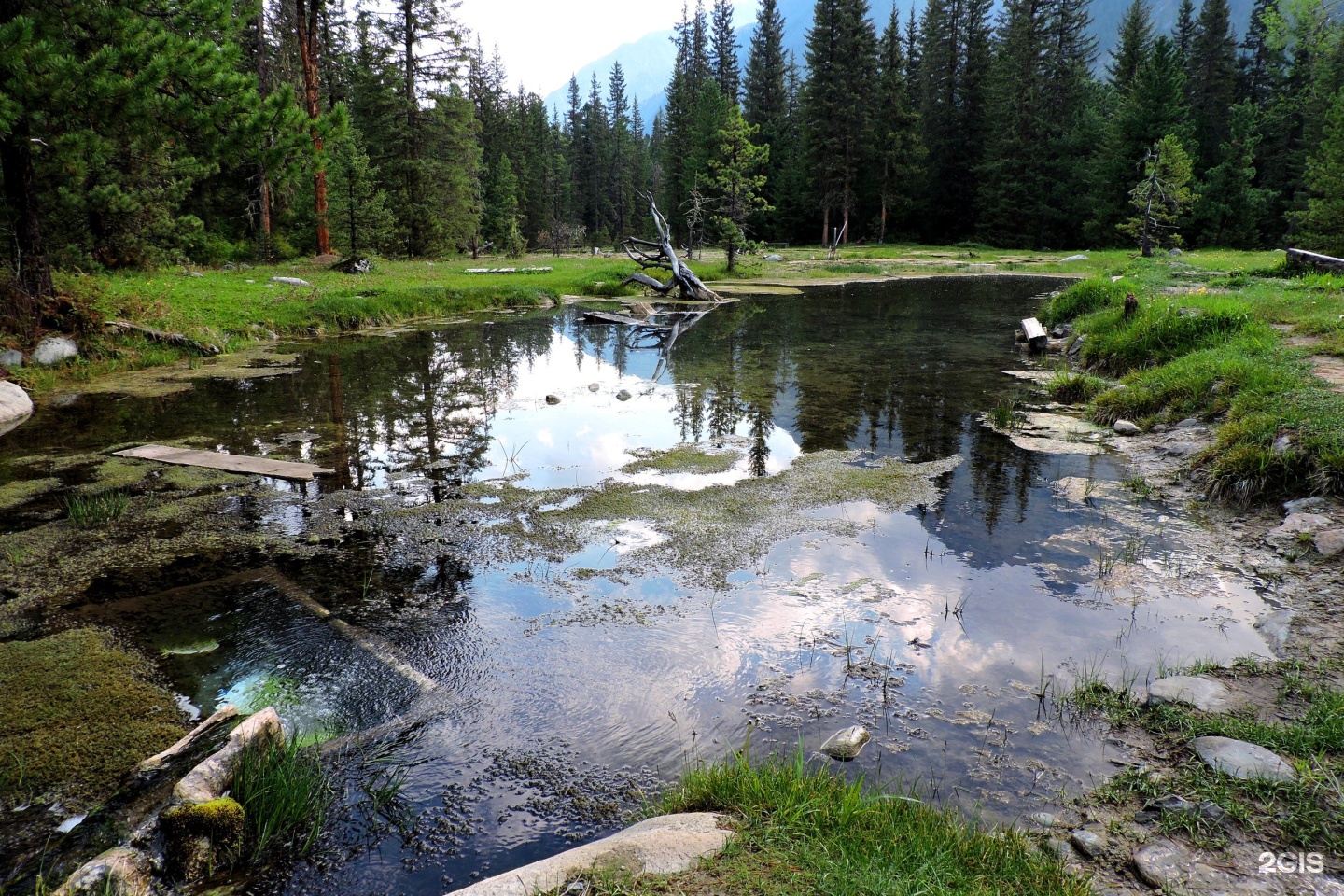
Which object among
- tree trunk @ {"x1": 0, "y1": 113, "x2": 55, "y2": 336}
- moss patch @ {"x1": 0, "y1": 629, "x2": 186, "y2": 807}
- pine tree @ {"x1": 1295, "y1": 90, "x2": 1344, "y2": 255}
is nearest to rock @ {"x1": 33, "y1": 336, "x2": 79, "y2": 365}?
tree trunk @ {"x1": 0, "y1": 113, "x2": 55, "y2": 336}

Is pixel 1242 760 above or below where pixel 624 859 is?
below

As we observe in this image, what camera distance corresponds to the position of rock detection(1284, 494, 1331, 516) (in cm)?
597

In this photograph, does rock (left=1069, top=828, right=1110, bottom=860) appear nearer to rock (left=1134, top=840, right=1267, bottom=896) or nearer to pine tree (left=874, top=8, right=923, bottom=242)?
rock (left=1134, top=840, right=1267, bottom=896)

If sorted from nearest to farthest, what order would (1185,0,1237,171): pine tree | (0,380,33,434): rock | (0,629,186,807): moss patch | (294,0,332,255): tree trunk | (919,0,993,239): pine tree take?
(0,629,186,807): moss patch → (0,380,33,434): rock → (294,0,332,255): tree trunk → (1185,0,1237,171): pine tree → (919,0,993,239): pine tree

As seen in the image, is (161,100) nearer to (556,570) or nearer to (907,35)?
(556,570)

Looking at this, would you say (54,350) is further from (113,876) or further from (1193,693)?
(1193,693)

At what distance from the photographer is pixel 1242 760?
3354 millimetres

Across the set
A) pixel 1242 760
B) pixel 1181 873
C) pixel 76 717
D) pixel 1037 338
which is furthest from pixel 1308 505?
pixel 1037 338

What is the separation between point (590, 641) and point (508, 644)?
1.64ft

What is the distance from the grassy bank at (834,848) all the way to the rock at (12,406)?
34.2ft

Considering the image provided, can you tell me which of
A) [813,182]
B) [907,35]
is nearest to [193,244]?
[813,182]

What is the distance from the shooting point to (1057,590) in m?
5.36

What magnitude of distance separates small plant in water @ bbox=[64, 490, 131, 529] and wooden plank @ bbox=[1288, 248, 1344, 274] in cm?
1947

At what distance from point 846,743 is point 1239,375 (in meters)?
7.48
